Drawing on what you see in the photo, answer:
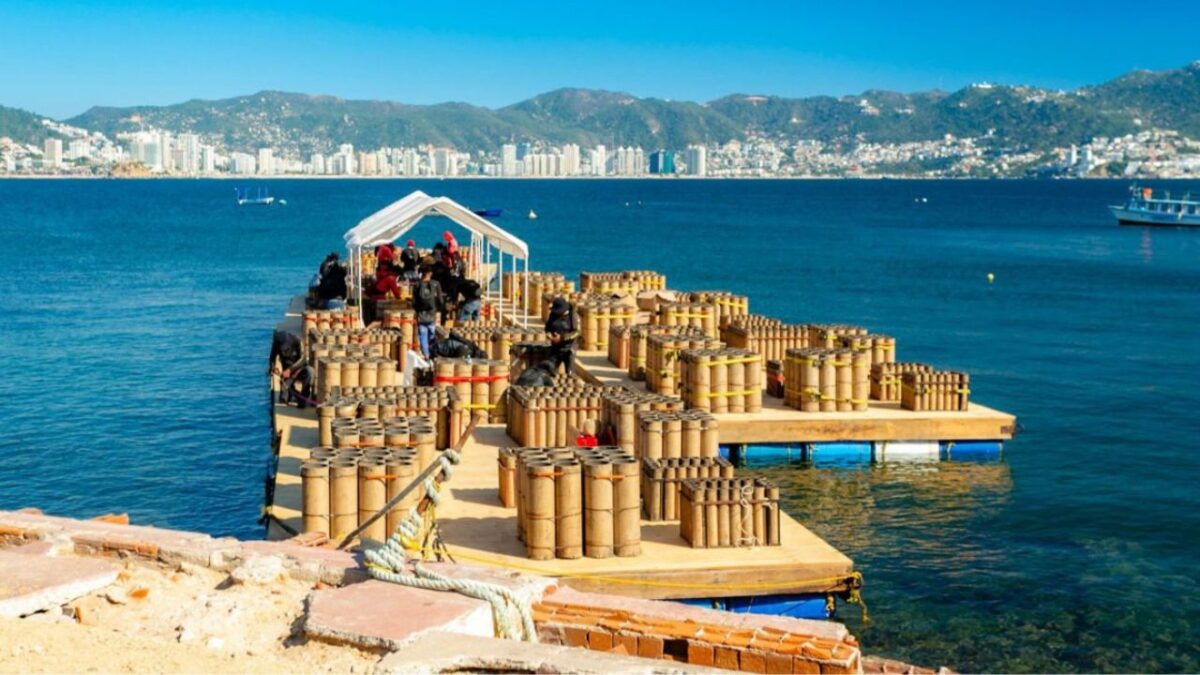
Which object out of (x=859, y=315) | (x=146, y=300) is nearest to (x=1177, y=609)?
(x=859, y=315)

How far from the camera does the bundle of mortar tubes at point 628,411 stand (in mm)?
18281

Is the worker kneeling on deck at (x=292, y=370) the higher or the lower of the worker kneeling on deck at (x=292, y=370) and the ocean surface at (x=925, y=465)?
the higher

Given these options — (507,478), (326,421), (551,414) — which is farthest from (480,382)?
(507,478)

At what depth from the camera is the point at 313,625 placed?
8844 millimetres

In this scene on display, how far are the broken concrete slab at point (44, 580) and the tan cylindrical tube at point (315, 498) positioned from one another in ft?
12.1

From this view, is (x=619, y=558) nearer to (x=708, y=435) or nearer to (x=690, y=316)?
(x=708, y=435)

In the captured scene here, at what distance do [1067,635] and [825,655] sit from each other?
7772mm

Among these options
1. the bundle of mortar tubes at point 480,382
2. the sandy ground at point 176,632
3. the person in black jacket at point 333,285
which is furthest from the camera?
the person in black jacket at point 333,285

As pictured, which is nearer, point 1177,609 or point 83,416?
point 1177,609

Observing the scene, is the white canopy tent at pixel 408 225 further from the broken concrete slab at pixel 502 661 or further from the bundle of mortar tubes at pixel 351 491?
the broken concrete slab at pixel 502 661

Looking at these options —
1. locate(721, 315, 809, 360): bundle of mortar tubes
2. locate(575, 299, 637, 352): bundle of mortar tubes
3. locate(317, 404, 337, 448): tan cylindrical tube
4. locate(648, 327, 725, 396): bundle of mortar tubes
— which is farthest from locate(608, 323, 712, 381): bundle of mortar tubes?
locate(317, 404, 337, 448): tan cylindrical tube

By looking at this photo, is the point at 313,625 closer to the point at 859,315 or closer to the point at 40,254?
the point at 859,315

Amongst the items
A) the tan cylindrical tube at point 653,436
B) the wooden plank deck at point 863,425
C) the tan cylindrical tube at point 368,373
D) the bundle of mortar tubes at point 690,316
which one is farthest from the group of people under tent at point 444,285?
the tan cylindrical tube at point 653,436

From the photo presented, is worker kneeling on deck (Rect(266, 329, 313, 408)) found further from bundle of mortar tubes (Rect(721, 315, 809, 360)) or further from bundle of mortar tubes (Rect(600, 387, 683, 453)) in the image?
bundle of mortar tubes (Rect(721, 315, 809, 360))
